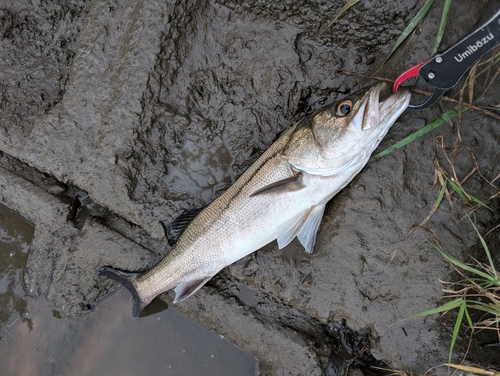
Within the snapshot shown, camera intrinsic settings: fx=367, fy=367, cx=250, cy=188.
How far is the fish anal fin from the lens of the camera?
3203 mm

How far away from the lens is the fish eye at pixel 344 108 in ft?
9.03

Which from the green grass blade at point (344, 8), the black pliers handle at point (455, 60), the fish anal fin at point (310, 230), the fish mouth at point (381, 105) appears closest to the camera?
the black pliers handle at point (455, 60)

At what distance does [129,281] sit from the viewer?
342cm

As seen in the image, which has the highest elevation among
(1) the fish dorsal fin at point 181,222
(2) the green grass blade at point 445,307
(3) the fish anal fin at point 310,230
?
(1) the fish dorsal fin at point 181,222

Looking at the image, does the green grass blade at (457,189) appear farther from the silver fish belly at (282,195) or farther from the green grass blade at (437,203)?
the silver fish belly at (282,195)

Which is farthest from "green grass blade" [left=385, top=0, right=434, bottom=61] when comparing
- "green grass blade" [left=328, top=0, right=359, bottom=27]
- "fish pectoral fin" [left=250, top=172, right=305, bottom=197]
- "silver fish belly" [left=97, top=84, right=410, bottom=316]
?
"fish pectoral fin" [left=250, top=172, right=305, bottom=197]

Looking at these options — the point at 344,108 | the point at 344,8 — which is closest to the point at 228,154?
the point at 344,108

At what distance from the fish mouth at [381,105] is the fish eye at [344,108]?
0.14 m

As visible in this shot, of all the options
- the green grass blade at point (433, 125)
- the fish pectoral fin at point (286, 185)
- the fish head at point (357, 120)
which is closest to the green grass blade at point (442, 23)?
the green grass blade at point (433, 125)

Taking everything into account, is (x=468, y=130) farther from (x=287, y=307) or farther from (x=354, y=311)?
→ (x=287, y=307)

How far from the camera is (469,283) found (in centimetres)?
301

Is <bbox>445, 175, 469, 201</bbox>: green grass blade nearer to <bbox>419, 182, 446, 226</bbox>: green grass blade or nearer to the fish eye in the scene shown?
<bbox>419, 182, 446, 226</bbox>: green grass blade

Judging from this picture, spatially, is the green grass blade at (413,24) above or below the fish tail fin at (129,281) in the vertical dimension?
above

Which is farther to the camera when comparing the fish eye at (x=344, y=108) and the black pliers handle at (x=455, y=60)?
the fish eye at (x=344, y=108)
